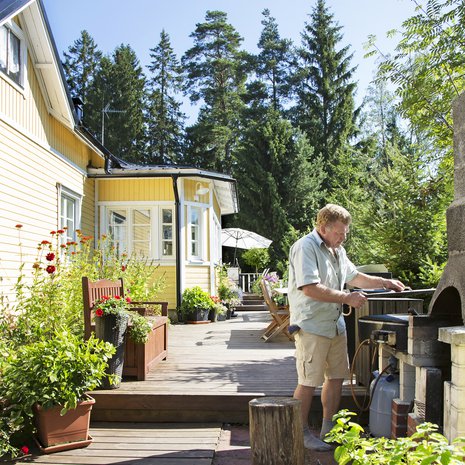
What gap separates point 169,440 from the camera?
4.16 meters

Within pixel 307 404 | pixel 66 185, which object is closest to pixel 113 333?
pixel 307 404

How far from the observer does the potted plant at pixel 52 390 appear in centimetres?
378

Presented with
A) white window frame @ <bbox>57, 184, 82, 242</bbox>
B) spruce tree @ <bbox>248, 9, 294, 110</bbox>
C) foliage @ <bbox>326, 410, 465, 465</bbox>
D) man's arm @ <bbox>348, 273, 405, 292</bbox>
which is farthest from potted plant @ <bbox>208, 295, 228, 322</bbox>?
spruce tree @ <bbox>248, 9, 294, 110</bbox>

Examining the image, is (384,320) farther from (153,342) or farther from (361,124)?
(361,124)

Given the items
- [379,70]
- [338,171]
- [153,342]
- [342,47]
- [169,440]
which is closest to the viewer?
[169,440]

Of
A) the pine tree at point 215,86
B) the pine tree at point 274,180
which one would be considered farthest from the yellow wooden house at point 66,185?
the pine tree at point 215,86

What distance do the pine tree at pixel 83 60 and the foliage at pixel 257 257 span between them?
17672mm

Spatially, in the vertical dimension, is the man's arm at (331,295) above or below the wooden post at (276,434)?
above

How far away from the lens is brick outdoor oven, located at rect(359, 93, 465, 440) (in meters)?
3.12

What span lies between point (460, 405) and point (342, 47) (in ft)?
104

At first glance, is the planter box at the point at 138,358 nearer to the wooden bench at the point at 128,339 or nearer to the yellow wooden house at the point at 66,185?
the wooden bench at the point at 128,339

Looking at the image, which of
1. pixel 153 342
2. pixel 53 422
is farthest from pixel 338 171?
pixel 53 422

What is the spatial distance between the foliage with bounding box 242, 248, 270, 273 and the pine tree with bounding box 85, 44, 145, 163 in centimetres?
1286

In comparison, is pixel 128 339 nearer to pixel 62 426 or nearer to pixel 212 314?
pixel 62 426
